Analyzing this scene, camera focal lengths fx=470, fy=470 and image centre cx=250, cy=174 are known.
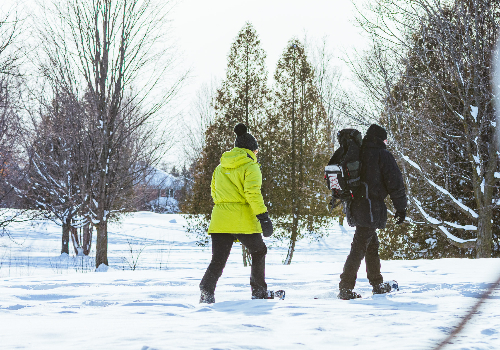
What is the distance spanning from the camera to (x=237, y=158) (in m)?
4.20

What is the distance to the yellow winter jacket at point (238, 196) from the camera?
13.5ft

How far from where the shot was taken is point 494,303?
367 cm

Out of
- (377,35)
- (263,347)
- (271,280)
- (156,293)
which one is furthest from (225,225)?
(377,35)

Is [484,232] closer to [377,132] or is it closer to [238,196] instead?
[377,132]

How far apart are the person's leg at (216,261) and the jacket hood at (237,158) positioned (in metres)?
0.64

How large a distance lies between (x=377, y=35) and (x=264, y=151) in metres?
9.16

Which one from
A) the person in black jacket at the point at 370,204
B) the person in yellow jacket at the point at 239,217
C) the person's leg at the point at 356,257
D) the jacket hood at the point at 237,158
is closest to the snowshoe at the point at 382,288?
the person in black jacket at the point at 370,204

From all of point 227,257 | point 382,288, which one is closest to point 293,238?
point 382,288

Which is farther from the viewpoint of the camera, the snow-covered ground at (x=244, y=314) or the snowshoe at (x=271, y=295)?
the snowshoe at (x=271, y=295)

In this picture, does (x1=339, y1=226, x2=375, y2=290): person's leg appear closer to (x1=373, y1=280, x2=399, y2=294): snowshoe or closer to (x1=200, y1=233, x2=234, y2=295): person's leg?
(x1=373, y1=280, x2=399, y2=294): snowshoe

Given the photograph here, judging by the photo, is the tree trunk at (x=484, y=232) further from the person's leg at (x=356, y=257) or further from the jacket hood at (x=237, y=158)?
the jacket hood at (x=237, y=158)

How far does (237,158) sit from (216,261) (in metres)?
0.94

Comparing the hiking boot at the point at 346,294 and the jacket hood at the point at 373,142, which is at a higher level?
the jacket hood at the point at 373,142

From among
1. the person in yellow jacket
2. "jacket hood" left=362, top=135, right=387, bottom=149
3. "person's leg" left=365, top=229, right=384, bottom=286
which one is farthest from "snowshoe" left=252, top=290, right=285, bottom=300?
"jacket hood" left=362, top=135, right=387, bottom=149
